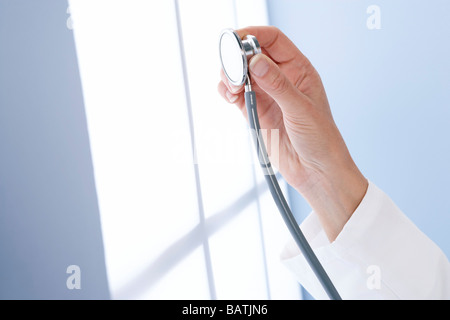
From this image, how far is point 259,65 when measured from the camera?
0.58 meters

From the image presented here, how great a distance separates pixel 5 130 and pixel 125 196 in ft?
→ 0.97

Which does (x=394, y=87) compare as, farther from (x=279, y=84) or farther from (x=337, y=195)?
(x=279, y=84)

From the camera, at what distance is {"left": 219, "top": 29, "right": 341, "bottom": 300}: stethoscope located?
0.56m

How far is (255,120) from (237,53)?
9 centimetres

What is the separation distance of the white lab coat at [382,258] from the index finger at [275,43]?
0.26 meters

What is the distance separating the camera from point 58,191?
2.24 ft

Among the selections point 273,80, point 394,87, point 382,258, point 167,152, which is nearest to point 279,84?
point 273,80

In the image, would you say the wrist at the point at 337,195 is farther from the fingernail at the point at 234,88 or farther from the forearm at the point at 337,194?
the fingernail at the point at 234,88

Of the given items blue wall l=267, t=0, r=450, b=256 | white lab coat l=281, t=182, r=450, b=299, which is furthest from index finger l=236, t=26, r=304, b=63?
blue wall l=267, t=0, r=450, b=256

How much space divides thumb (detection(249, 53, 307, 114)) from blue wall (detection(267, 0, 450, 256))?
1062mm
